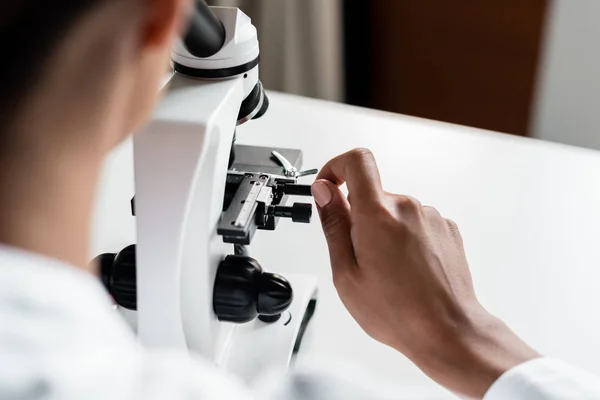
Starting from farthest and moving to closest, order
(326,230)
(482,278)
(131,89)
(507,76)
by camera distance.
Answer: (507,76)
(482,278)
(326,230)
(131,89)

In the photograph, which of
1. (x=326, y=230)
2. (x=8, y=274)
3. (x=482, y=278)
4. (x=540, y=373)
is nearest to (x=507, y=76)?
(x=482, y=278)

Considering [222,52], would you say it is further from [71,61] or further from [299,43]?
[299,43]

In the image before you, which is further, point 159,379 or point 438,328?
point 438,328

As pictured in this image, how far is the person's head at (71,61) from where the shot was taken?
0.43 metres

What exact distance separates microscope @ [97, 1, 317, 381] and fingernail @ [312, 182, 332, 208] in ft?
0.06

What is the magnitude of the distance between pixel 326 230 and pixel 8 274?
468mm

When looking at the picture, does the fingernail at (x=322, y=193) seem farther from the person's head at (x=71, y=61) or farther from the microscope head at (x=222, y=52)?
the person's head at (x=71, y=61)

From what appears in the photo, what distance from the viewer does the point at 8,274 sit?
402 mm

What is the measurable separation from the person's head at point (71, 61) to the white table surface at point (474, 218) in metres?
0.45

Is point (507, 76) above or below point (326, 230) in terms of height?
below

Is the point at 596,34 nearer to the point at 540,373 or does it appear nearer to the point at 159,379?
the point at 540,373

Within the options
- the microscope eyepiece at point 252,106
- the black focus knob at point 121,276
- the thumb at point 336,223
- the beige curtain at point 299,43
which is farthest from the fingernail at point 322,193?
the beige curtain at point 299,43

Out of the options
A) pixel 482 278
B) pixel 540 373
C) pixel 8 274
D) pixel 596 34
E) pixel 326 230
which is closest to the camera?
pixel 8 274

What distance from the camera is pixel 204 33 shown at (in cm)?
70
